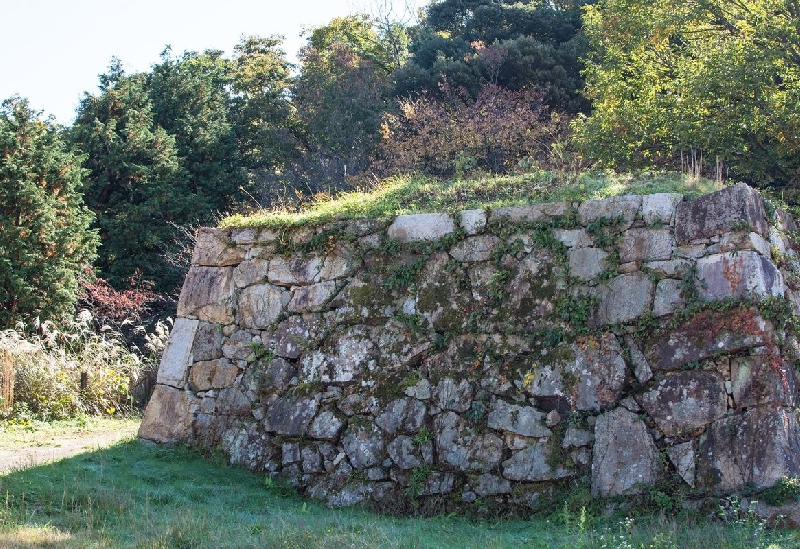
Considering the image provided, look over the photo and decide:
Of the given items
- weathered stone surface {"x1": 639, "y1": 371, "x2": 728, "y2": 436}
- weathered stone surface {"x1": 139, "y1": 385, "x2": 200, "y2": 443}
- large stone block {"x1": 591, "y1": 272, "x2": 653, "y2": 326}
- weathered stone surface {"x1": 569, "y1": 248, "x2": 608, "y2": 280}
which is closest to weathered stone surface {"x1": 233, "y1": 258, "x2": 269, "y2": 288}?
weathered stone surface {"x1": 139, "y1": 385, "x2": 200, "y2": 443}

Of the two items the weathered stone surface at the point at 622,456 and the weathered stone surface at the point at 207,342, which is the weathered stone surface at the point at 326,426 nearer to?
the weathered stone surface at the point at 207,342

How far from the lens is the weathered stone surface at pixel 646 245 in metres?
6.57

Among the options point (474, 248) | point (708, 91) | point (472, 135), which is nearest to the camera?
point (474, 248)

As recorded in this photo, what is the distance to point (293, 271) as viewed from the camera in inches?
315

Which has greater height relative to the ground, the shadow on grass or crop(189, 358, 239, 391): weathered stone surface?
crop(189, 358, 239, 391): weathered stone surface

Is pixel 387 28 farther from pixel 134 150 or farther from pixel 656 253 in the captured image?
pixel 656 253

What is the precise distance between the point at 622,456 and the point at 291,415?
307 centimetres

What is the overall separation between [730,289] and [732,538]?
1.96m

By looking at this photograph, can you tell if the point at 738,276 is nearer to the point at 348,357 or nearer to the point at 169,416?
the point at 348,357

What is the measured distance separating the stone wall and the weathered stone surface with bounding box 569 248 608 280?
1 centimetres

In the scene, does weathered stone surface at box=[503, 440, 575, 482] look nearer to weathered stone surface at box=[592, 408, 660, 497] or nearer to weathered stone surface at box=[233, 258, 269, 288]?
weathered stone surface at box=[592, 408, 660, 497]

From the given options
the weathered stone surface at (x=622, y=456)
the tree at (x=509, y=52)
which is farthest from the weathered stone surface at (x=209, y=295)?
the tree at (x=509, y=52)

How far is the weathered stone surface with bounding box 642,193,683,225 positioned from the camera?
21.8 ft

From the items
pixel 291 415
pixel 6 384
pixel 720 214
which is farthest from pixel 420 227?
pixel 6 384
